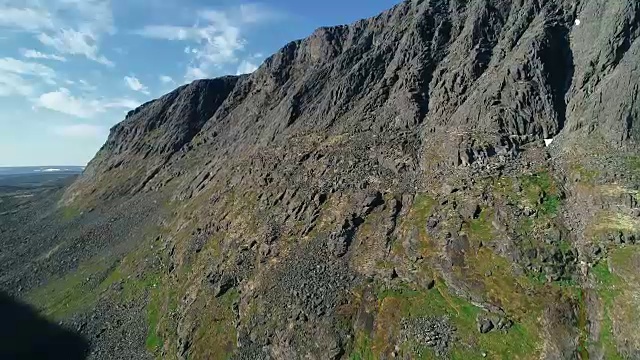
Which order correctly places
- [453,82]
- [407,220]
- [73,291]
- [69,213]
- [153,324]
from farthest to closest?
[69,213] < [73,291] < [453,82] < [153,324] < [407,220]

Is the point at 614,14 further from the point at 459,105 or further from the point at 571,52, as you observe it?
the point at 459,105

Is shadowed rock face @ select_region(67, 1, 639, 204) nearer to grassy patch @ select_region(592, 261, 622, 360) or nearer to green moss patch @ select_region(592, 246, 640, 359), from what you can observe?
green moss patch @ select_region(592, 246, 640, 359)

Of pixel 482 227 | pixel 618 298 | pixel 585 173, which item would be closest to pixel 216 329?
pixel 482 227

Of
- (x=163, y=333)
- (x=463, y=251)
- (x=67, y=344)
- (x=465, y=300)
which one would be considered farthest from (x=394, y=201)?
(x=67, y=344)

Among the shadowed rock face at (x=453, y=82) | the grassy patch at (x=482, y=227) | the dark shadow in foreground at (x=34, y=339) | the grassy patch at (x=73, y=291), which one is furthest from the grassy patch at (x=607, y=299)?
the grassy patch at (x=73, y=291)

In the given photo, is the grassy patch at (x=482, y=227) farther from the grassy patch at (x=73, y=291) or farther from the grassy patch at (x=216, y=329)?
the grassy patch at (x=73, y=291)

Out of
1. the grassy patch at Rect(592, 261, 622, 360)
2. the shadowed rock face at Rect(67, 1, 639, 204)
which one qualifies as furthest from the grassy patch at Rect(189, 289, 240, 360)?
the grassy patch at Rect(592, 261, 622, 360)

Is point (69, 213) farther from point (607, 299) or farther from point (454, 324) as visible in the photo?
point (607, 299)
